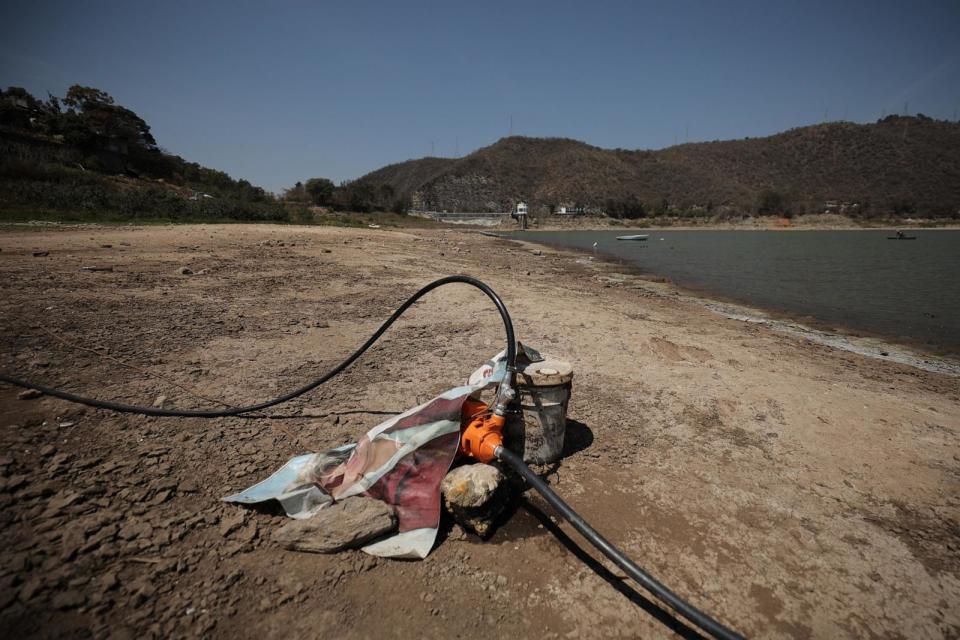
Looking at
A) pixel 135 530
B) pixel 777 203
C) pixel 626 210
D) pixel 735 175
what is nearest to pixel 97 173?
pixel 135 530

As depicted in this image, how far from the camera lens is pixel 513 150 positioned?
112438 millimetres

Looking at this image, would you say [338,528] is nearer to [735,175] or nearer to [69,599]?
[69,599]

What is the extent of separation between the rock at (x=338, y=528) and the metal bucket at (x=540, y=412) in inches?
39.5

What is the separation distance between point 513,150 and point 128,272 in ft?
379

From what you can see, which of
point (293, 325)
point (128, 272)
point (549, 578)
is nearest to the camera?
point (549, 578)

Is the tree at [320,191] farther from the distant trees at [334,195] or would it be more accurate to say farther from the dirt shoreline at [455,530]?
the dirt shoreline at [455,530]

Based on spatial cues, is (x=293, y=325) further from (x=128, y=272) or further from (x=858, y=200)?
(x=858, y=200)

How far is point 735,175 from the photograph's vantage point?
101m

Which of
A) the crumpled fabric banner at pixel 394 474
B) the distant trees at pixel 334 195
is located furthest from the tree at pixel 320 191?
the crumpled fabric banner at pixel 394 474

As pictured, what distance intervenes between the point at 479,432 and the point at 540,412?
53cm

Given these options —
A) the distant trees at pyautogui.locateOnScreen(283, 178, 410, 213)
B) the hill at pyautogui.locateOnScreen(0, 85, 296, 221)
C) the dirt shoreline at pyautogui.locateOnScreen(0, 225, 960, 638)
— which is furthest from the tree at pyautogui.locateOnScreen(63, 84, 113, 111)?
the dirt shoreline at pyautogui.locateOnScreen(0, 225, 960, 638)

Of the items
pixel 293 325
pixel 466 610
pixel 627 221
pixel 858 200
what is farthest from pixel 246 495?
pixel 858 200

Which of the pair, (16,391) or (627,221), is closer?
(16,391)

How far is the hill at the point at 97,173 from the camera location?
1767 centimetres
